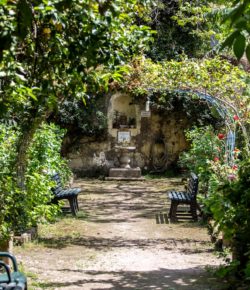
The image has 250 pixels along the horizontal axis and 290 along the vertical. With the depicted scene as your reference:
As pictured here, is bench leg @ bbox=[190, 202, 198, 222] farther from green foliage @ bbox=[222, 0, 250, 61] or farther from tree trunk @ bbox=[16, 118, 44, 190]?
green foliage @ bbox=[222, 0, 250, 61]

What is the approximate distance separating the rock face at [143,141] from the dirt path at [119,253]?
6.49m

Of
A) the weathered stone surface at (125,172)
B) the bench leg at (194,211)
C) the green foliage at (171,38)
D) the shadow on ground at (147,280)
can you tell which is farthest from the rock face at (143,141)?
the shadow on ground at (147,280)

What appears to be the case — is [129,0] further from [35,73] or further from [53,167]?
[53,167]

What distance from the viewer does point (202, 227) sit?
30.6 ft

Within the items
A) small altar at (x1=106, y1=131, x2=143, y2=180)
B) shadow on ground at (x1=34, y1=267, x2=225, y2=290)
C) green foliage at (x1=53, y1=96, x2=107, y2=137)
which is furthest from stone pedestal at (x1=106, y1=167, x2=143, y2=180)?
shadow on ground at (x1=34, y1=267, x2=225, y2=290)

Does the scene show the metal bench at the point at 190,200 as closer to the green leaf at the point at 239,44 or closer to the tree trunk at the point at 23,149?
the tree trunk at the point at 23,149

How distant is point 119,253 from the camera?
7.46 metres

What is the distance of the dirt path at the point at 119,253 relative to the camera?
5.91 meters

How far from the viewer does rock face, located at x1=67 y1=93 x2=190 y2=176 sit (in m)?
18.3

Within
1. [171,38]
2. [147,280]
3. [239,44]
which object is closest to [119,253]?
[147,280]

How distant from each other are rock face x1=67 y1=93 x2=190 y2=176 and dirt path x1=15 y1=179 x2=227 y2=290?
6.49 m

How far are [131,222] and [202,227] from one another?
1.45 meters

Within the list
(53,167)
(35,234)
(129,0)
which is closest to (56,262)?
(35,234)

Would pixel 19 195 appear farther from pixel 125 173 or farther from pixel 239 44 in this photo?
pixel 125 173
